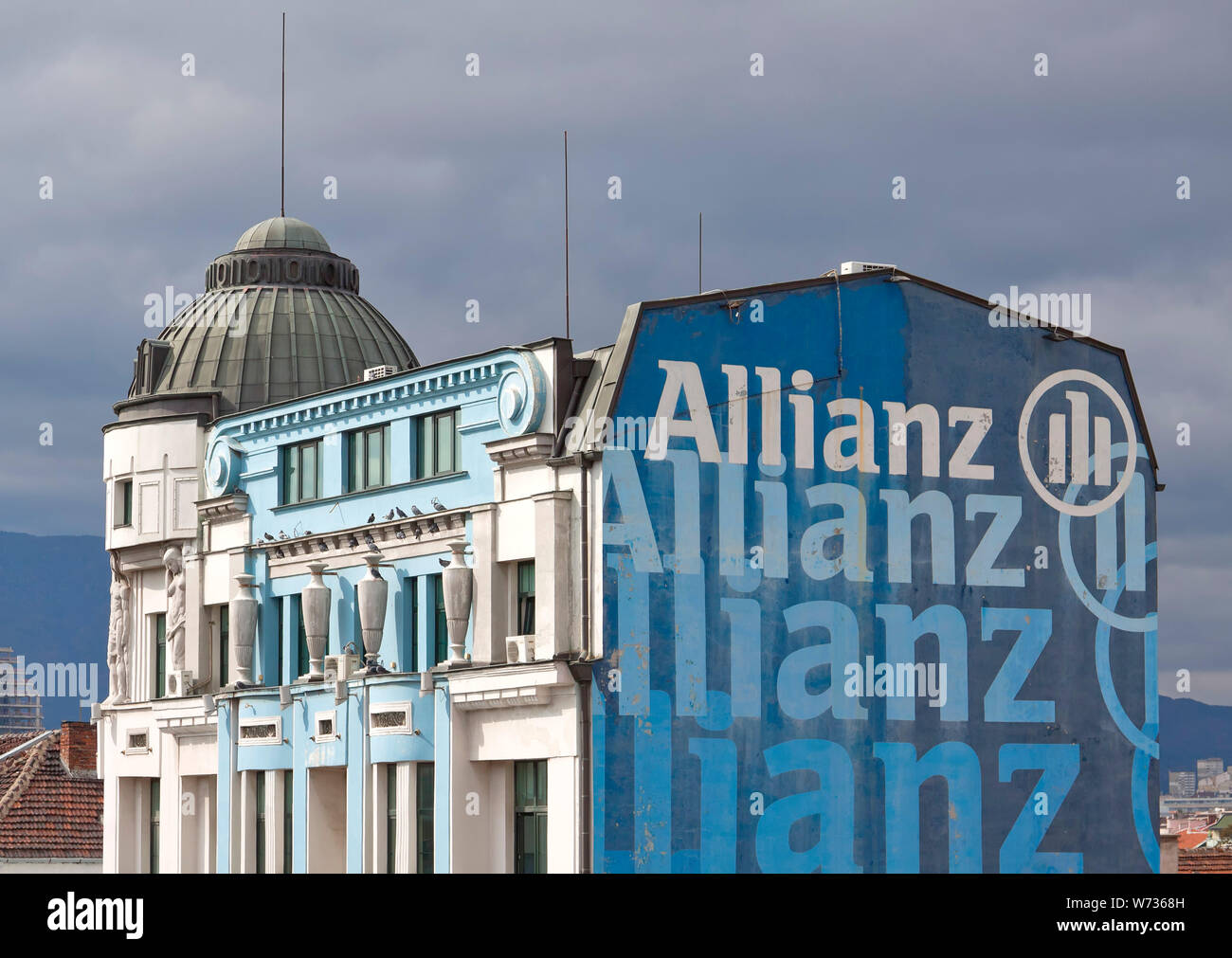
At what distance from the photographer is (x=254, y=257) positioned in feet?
198

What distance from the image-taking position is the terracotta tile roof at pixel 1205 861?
210 ft

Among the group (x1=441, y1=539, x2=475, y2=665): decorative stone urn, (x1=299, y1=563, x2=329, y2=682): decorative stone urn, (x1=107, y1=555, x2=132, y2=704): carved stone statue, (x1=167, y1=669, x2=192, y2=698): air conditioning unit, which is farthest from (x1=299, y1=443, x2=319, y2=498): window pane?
(x1=107, y1=555, x2=132, y2=704): carved stone statue

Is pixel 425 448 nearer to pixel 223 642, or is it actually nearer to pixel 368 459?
pixel 368 459

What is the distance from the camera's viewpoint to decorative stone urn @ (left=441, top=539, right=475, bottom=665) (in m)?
45.6

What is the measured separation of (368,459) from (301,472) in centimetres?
301

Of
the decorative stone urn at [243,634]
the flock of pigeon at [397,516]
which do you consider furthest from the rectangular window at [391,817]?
the decorative stone urn at [243,634]

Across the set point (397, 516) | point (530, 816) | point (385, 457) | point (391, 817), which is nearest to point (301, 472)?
point (385, 457)

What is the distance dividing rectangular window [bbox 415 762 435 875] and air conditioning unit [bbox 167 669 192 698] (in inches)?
417

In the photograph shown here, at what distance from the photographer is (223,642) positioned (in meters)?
54.9

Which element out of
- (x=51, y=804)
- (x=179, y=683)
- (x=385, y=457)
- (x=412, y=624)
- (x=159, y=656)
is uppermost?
(x=385, y=457)

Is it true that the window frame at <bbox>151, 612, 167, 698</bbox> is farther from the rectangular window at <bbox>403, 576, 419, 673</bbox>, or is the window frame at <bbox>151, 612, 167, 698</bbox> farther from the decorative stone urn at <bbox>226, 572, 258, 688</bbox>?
the rectangular window at <bbox>403, 576, 419, 673</bbox>

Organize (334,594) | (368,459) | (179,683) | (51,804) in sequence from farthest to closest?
(51,804) → (179,683) → (334,594) → (368,459)
